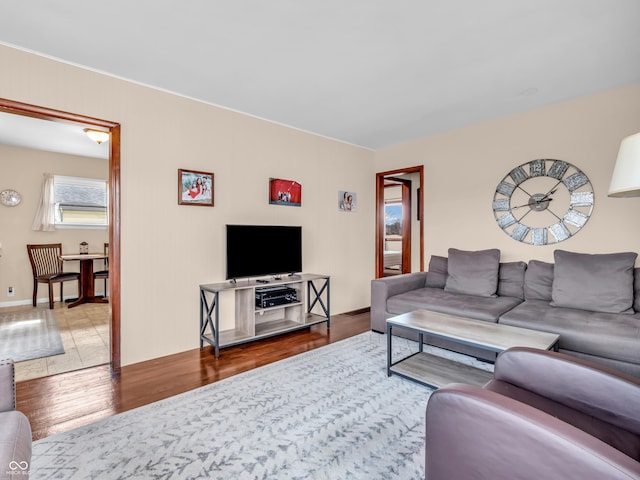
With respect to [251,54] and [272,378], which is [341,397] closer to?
[272,378]

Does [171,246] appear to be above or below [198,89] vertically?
below

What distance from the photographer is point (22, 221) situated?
5184 millimetres

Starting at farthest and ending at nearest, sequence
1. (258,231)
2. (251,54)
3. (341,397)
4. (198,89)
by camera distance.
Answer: (258,231)
(198,89)
(251,54)
(341,397)

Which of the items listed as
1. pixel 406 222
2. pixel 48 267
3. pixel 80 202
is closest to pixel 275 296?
pixel 406 222

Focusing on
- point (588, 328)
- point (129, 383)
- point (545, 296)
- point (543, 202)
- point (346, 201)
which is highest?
point (346, 201)

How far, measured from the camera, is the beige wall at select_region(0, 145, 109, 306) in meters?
5.05

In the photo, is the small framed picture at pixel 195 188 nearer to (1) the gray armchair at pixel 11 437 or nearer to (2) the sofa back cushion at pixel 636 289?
(1) the gray armchair at pixel 11 437

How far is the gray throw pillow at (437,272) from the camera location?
13.0ft

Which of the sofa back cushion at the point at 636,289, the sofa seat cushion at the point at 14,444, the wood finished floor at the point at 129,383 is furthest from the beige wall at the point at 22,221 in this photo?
the sofa back cushion at the point at 636,289

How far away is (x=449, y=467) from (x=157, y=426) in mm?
1651

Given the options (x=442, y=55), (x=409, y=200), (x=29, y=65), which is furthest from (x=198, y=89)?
(x=409, y=200)

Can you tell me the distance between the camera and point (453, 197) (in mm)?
4211

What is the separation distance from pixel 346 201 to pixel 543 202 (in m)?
2.34

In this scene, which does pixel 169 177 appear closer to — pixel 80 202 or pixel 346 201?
pixel 346 201
